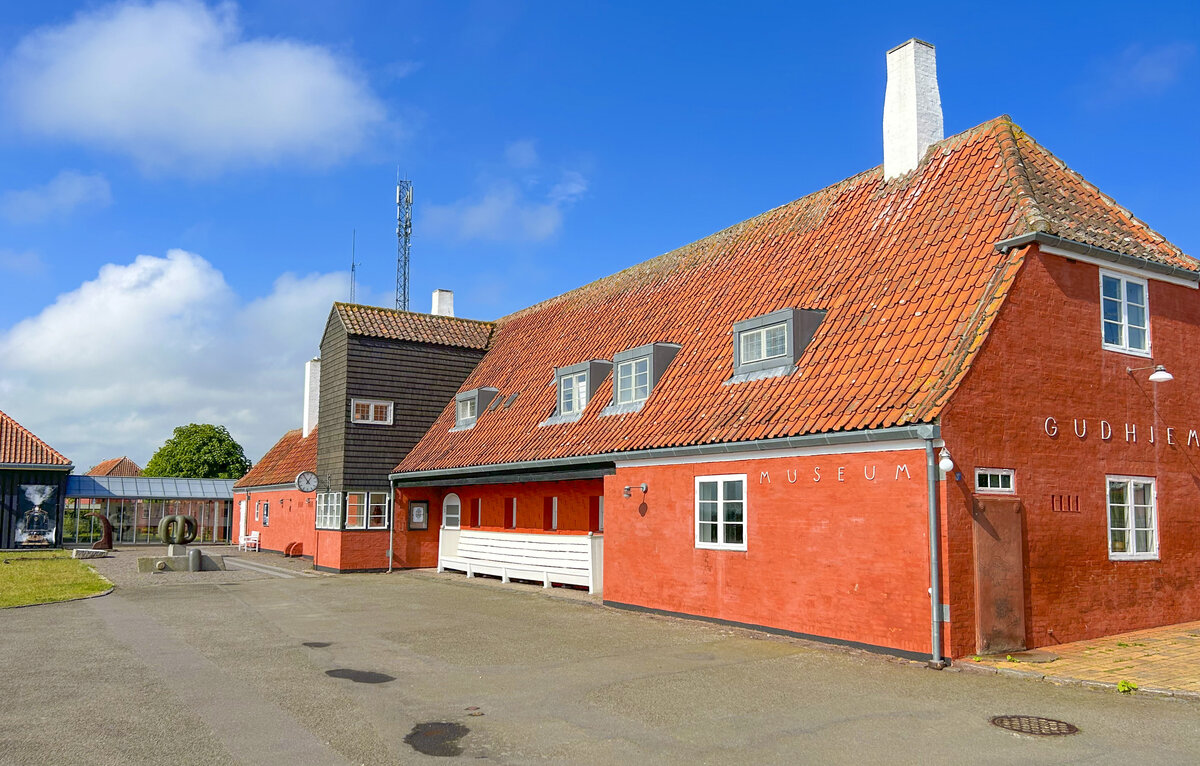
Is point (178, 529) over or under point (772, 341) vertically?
under

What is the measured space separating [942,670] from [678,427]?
635 cm

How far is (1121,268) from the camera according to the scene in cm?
1354

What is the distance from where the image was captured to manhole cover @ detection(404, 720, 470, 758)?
24.0 ft

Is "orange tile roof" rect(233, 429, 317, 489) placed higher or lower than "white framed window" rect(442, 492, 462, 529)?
higher

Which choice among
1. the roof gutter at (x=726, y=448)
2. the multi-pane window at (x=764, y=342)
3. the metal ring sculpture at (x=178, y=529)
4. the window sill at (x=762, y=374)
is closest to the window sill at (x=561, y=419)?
the roof gutter at (x=726, y=448)

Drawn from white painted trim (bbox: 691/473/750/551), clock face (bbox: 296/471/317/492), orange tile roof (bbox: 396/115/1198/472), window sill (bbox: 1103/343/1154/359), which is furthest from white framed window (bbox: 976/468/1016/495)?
clock face (bbox: 296/471/317/492)

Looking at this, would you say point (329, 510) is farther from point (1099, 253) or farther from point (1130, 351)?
point (1099, 253)

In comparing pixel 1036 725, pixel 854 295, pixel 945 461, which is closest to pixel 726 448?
pixel 854 295

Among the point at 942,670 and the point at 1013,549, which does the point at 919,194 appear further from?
the point at 942,670

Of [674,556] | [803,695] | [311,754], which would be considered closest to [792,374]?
[674,556]

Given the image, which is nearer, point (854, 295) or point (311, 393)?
point (854, 295)

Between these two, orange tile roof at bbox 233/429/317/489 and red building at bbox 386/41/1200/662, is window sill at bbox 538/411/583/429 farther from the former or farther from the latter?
orange tile roof at bbox 233/429/317/489

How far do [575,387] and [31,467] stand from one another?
27.5 meters

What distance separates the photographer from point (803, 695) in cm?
930
